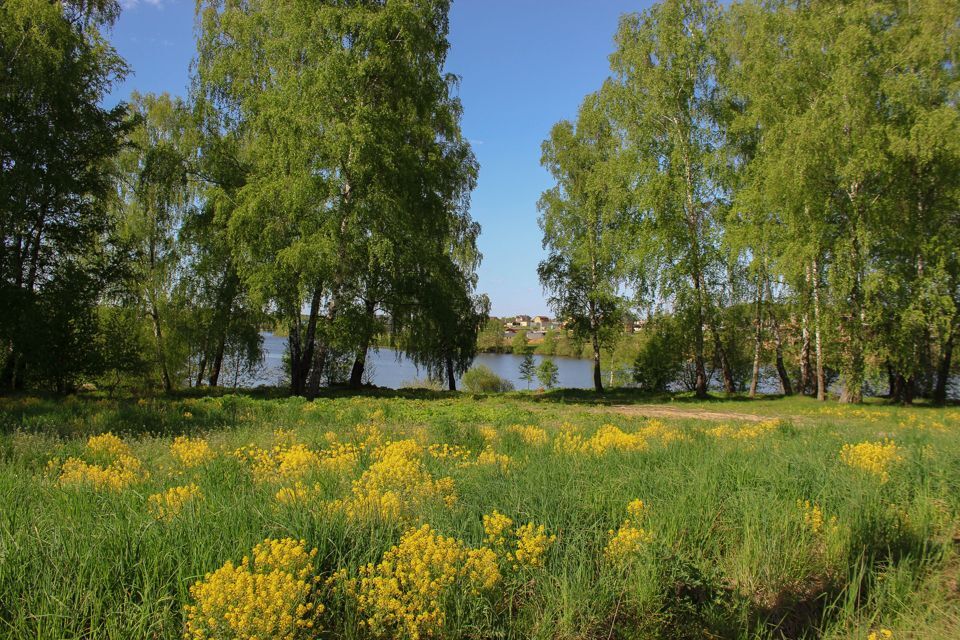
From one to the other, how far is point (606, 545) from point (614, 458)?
223 centimetres

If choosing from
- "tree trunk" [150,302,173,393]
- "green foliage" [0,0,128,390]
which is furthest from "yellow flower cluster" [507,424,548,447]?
"tree trunk" [150,302,173,393]

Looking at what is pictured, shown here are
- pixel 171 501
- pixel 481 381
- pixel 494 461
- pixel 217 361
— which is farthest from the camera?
pixel 481 381

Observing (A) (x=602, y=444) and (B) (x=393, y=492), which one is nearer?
(B) (x=393, y=492)

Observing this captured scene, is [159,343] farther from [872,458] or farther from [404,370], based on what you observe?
[404,370]

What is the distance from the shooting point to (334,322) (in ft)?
59.5

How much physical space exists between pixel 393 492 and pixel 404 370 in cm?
4389

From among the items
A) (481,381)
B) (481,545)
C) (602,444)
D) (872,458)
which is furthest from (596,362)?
(481,545)

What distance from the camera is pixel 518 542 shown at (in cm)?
312

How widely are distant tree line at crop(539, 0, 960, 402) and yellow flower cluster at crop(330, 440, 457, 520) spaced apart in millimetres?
17934

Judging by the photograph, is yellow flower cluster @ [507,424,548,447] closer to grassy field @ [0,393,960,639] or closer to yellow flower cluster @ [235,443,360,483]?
grassy field @ [0,393,960,639]

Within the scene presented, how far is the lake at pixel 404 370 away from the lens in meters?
29.9

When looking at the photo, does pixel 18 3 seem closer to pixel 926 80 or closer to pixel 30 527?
pixel 30 527

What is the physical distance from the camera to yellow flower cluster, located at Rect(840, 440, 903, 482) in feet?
16.8

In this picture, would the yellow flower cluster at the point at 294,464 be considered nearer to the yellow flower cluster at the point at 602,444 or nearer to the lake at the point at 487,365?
the yellow flower cluster at the point at 602,444
